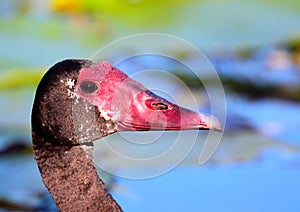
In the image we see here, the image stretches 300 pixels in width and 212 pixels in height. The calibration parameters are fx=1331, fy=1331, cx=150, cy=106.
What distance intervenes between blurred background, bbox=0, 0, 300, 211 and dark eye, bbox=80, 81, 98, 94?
3.68 feet

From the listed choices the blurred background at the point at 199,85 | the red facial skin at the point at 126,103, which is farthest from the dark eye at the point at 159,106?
the blurred background at the point at 199,85

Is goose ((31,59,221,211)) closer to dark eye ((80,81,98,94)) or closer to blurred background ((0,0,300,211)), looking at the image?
dark eye ((80,81,98,94))

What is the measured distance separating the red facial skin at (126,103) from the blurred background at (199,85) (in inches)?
43.9

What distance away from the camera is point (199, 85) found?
19.6 ft

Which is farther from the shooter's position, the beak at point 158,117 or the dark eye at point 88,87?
the dark eye at point 88,87

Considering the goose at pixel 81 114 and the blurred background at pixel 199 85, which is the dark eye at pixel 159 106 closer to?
the goose at pixel 81 114

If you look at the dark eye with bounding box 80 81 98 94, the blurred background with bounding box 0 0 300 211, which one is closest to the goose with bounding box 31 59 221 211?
the dark eye with bounding box 80 81 98 94

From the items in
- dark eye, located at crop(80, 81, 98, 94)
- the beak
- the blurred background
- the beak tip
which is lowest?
the beak tip

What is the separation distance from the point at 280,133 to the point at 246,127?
153 mm

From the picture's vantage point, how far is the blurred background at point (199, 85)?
5.03 metres

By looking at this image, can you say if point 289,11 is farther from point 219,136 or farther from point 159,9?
point 219,136

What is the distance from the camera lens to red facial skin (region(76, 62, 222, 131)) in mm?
3795

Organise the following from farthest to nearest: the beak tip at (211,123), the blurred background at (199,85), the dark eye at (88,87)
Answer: the blurred background at (199,85) → the dark eye at (88,87) → the beak tip at (211,123)

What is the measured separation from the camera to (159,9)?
620 centimetres
